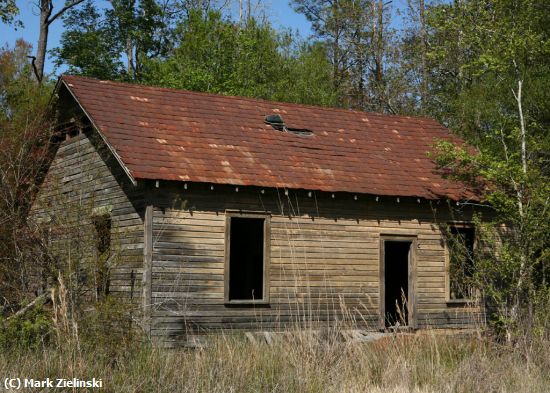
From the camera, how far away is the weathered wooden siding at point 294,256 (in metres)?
14.2

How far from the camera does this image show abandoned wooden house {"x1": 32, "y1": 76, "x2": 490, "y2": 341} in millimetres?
14266

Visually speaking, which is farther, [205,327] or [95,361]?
[205,327]

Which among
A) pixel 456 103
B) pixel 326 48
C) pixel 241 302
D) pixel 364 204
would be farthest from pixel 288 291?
pixel 326 48

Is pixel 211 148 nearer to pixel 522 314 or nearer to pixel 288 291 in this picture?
pixel 288 291

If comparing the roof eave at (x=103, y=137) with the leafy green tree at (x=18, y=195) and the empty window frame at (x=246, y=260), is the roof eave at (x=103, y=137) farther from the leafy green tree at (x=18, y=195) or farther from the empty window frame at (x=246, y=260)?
the empty window frame at (x=246, y=260)

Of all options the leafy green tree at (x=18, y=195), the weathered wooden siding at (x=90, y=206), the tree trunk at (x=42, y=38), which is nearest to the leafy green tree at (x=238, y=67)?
the tree trunk at (x=42, y=38)

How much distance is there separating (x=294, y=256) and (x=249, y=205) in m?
1.31

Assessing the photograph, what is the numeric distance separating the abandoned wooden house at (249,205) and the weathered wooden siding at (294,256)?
2 cm

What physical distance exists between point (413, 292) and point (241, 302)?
4006 mm

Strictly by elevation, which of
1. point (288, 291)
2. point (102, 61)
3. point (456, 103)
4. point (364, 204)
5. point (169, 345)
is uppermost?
point (102, 61)

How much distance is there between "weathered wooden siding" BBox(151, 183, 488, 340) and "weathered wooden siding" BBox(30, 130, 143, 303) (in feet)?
2.08

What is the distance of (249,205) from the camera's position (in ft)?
49.8

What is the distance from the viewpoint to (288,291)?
50.3 ft

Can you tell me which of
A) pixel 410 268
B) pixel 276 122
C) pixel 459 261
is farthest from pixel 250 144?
pixel 459 261
